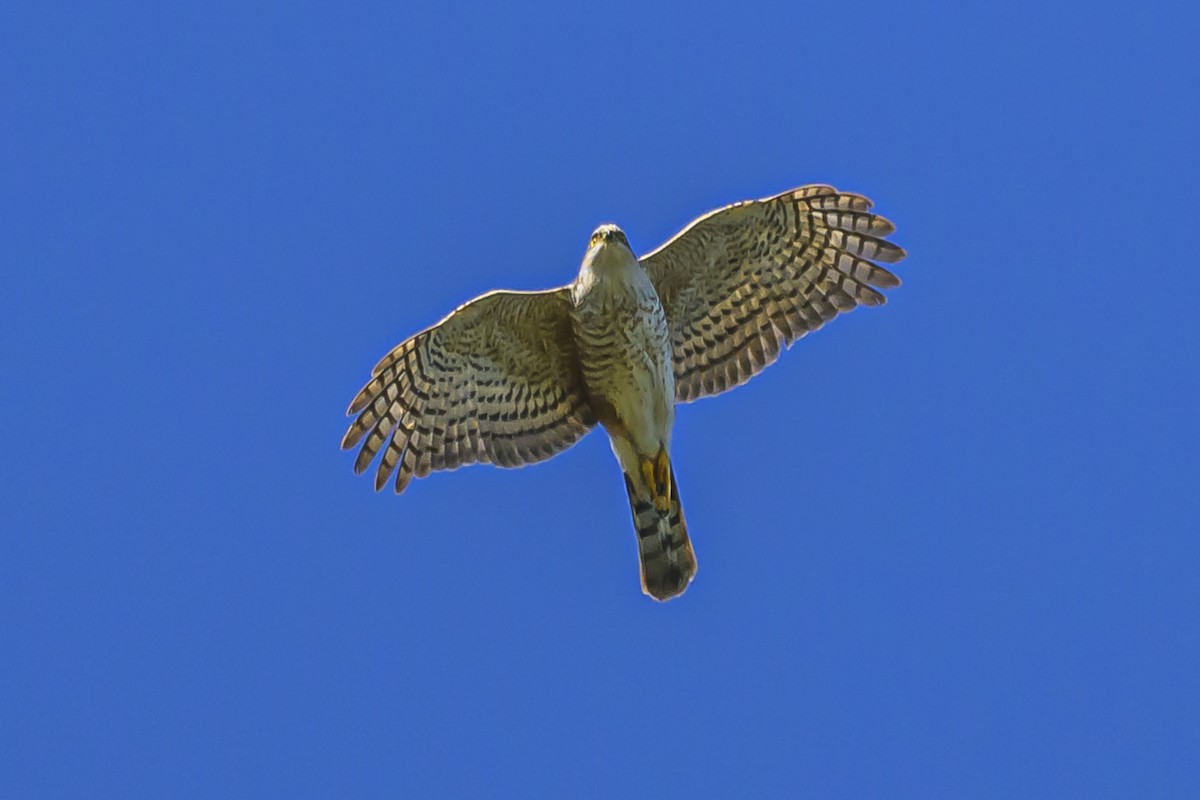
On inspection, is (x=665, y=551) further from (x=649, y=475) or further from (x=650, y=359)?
(x=650, y=359)

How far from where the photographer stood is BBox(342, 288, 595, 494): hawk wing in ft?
38.7

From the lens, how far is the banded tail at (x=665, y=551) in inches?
465

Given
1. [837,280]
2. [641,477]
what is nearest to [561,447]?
[641,477]

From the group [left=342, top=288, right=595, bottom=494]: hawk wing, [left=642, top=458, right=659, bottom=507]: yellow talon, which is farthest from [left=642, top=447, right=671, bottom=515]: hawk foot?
[left=342, top=288, right=595, bottom=494]: hawk wing

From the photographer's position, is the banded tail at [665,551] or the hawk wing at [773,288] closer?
the banded tail at [665,551]

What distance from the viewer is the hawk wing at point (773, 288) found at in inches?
474

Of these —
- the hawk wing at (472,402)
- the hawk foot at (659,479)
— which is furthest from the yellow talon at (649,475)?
the hawk wing at (472,402)

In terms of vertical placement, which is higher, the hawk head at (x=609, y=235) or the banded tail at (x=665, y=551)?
the hawk head at (x=609, y=235)

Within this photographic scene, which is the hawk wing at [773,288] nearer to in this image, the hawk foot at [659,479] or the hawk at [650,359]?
the hawk at [650,359]

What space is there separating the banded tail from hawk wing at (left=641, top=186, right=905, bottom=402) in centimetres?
85

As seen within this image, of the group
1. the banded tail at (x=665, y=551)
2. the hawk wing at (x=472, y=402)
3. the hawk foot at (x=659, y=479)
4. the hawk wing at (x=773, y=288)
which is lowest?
the banded tail at (x=665, y=551)

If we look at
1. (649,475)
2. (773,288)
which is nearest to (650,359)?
(649,475)

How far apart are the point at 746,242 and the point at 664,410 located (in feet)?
4.39

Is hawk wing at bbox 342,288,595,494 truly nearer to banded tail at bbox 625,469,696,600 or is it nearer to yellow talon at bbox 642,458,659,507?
yellow talon at bbox 642,458,659,507
